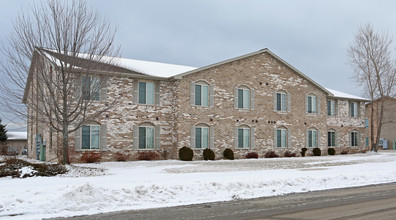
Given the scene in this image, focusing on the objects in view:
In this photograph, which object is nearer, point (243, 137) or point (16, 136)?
point (243, 137)

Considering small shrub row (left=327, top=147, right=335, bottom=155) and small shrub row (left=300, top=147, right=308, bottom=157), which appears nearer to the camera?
small shrub row (left=300, top=147, right=308, bottom=157)

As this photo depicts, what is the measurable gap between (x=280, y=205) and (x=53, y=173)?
394 inches

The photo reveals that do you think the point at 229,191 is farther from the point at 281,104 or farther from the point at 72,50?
the point at 281,104

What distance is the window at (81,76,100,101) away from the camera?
→ 733 inches

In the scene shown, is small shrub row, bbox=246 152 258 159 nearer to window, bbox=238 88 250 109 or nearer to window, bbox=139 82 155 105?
window, bbox=238 88 250 109

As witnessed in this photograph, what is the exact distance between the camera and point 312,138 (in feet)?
115

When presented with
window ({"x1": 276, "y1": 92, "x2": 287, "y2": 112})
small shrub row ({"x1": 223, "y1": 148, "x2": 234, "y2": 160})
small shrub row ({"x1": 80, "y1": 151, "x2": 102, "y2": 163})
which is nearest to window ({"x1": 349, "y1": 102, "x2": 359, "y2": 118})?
window ({"x1": 276, "y1": 92, "x2": 287, "y2": 112})

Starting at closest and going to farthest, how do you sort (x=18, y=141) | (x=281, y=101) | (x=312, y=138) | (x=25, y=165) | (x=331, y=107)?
1. (x=25, y=165)
2. (x=281, y=101)
3. (x=312, y=138)
4. (x=331, y=107)
5. (x=18, y=141)

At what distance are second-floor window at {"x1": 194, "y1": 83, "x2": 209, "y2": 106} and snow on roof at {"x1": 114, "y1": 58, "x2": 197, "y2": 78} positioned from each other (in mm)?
1964

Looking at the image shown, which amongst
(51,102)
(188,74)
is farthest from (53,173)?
(188,74)

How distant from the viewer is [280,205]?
10.1 m

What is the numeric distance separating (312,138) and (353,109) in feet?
25.1

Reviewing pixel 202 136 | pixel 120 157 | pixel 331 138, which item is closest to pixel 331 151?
pixel 331 138

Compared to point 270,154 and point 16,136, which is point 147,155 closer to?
point 270,154
